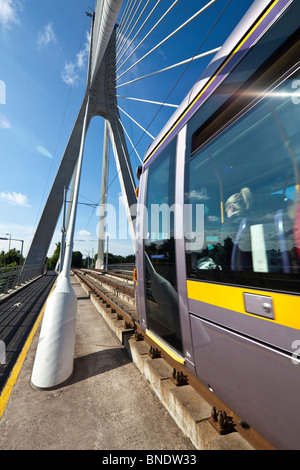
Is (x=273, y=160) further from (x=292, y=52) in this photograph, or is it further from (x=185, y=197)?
(x=185, y=197)

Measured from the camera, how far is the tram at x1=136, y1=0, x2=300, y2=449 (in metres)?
1.27

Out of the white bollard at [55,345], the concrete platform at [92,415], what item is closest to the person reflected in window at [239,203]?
the concrete platform at [92,415]

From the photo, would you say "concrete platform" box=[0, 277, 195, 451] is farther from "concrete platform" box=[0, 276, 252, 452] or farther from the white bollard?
the white bollard

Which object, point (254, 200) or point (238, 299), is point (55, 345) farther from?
point (254, 200)

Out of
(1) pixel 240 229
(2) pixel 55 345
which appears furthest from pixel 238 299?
(2) pixel 55 345

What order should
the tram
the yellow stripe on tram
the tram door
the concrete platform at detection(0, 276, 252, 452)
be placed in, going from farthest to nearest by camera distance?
the tram door < the concrete platform at detection(0, 276, 252, 452) < the tram < the yellow stripe on tram

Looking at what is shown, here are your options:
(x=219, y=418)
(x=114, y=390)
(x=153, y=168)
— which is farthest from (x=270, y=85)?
(x=114, y=390)

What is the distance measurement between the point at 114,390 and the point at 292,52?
12.4ft

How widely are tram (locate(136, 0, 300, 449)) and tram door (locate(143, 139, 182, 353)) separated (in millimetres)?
58

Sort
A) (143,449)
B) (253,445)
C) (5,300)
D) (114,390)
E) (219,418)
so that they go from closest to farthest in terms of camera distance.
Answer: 1. (253,445)
2. (219,418)
3. (143,449)
4. (114,390)
5. (5,300)

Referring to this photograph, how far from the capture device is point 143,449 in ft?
6.37

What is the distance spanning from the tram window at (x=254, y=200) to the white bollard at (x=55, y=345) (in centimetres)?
221

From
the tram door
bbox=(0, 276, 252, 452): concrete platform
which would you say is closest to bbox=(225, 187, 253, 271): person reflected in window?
the tram door

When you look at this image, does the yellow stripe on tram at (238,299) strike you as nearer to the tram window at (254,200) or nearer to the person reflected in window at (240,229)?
the tram window at (254,200)
